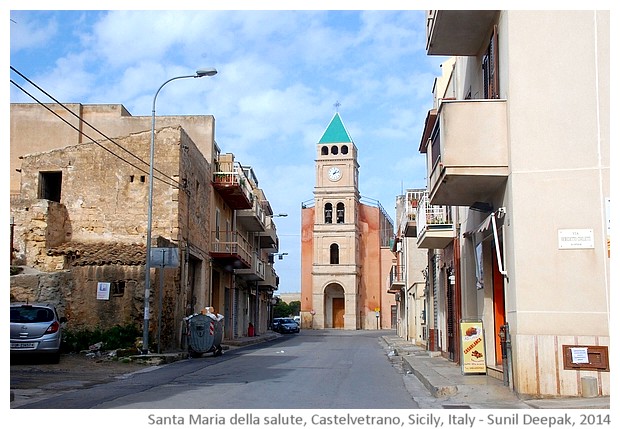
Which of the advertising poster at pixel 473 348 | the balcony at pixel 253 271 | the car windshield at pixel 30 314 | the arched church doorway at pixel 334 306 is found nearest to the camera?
the advertising poster at pixel 473 348

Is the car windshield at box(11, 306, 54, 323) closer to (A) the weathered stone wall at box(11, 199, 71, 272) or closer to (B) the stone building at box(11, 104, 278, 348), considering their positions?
(B) the stone building at box(11, 104, 278, 348)

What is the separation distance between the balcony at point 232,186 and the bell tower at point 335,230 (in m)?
40.9

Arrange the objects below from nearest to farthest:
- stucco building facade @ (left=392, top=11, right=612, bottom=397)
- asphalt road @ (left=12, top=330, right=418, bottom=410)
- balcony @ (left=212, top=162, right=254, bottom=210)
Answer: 1. asphalt road @ (left=12, top=330, right=418, bottom=410)
2. stucco building facade @ (left=392, top=11, right=612, bottom=397)
3. balcony @ (left=212, top=162, right=254, bottom=210)

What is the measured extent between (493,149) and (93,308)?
51.1 ft

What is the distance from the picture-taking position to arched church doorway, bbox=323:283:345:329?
86188 mm

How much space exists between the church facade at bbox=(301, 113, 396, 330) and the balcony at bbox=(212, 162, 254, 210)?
4102 centimetres

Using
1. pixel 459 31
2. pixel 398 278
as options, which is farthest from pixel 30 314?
pixel 398 278

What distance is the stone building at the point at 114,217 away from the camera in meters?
23.5

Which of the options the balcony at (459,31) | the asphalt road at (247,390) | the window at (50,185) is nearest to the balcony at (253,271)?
the window at (50,185)

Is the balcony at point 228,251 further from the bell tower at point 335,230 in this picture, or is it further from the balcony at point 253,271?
the bell tower at point 335,230

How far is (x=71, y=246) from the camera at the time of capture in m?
26.9

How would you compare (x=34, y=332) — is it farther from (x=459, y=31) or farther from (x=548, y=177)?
(x=548, y=177)

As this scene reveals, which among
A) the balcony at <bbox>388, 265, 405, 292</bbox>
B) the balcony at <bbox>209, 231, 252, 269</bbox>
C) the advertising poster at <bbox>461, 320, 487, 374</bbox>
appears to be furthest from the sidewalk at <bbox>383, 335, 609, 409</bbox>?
the balcony at <bbox>388, 265, 405, 292</bbox>
